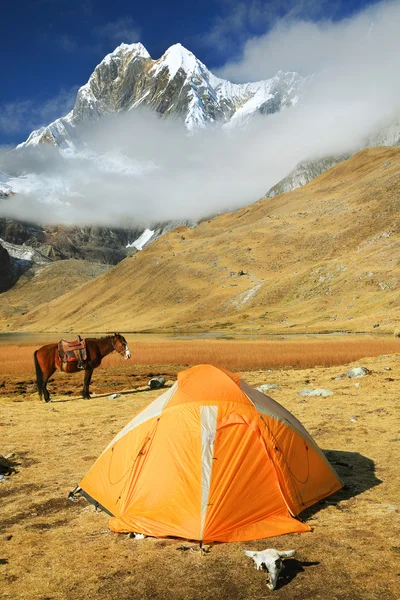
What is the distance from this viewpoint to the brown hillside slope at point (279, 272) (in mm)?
86438

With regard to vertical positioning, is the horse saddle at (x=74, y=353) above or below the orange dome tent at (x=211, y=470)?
above

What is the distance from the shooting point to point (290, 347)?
45000 mm

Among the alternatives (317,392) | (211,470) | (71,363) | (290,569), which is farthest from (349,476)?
(71,363)

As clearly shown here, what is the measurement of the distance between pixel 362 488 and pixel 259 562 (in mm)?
4415

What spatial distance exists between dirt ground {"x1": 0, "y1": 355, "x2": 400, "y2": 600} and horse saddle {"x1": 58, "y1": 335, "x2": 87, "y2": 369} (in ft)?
25.5

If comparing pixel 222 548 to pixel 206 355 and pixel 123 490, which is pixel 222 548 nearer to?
pixel 123 490

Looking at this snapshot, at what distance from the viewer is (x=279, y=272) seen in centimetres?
11862

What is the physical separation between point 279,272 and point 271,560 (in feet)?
374

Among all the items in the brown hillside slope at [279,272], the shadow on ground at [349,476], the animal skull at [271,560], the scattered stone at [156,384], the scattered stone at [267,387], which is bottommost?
the shadow on ground at [349,476]

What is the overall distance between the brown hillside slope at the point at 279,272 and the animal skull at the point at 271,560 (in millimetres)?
57621

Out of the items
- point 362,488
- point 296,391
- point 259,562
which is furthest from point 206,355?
point 259,562

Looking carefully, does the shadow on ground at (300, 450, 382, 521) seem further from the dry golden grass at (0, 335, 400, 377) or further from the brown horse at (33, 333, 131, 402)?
the dry golden grass at (0, 335, 400, 377)

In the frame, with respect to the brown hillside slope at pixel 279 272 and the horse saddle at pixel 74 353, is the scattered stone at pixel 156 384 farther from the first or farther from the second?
the brown hillside slope at pixel 279 272

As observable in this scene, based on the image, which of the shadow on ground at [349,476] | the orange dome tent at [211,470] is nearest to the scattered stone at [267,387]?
the shadow on ground at [349,476]
